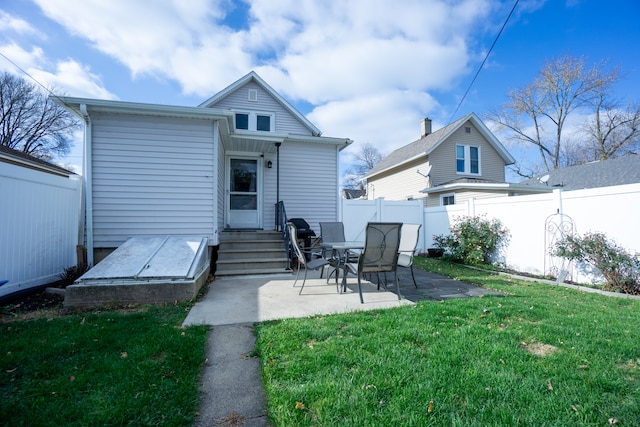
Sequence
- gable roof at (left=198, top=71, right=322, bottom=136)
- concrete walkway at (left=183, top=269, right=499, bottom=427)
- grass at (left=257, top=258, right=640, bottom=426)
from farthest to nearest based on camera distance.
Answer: gable roof at (left=198, top=71, right=322, bottom=136)
concrete walkway at (left=183, top=269, right=499, bottom=427)
grass at (left=257, top=258, right=640, bottom=426)

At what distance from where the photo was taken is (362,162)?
37156mm

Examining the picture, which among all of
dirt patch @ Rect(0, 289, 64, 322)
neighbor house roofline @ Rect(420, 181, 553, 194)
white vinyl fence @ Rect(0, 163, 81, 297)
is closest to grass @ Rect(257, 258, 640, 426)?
dirt patch @ Rect(0, 289, 64, 322)

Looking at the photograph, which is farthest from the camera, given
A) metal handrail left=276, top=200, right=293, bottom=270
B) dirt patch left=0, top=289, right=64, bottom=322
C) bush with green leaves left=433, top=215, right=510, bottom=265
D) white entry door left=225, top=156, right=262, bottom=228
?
white entry door left=225, top=156, right=262, bottom=228

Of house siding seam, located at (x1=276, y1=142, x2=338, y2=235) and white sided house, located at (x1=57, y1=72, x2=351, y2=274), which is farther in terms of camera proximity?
house siding seam, located at (x1=276, y1=142, x2=338, y2=235)

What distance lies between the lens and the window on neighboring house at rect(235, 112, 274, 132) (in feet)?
36.5

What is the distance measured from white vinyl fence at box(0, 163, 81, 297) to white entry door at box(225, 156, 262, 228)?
147 inches

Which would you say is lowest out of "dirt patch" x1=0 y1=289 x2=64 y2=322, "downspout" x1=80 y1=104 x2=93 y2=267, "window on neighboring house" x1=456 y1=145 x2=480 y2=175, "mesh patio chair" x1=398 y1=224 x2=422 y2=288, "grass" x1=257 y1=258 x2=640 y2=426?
"dirt patch" x1=0 y1=289 x2=64 y2=322

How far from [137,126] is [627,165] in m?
19.1

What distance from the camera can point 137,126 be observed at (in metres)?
6.38

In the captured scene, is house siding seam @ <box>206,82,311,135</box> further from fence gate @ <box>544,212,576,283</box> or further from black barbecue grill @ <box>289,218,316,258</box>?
fence gate @ <box>544,212,576,283</box>

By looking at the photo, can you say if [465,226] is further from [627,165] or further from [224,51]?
[627,165]

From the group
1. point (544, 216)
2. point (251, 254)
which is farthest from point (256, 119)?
point (544, 216)

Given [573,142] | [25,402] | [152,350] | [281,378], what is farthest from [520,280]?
[573,142]

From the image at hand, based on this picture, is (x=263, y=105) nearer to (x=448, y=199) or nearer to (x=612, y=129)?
(x=448, y=199)
